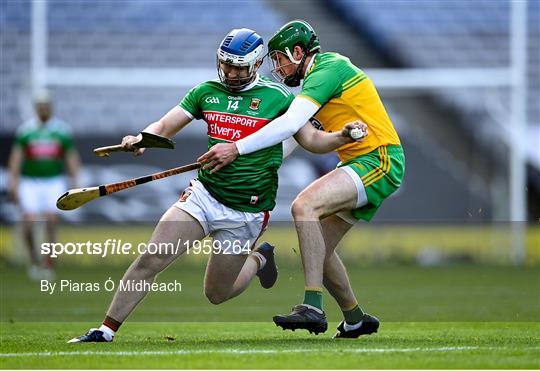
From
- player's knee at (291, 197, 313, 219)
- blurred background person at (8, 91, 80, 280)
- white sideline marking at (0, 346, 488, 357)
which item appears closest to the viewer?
white sideline marking at (0, 346, 488, 357)

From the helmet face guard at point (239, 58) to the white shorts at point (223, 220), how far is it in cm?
66

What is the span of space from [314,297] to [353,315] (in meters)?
0.66

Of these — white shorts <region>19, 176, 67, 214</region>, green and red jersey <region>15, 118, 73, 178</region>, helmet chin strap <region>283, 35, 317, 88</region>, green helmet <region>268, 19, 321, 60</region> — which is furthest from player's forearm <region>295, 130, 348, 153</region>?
white shorts <region>19, 176, 67, 214</region>

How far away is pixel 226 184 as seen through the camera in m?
7.24

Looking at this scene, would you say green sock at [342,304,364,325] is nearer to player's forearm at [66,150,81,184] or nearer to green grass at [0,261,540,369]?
green grass at [0,261,540,369]

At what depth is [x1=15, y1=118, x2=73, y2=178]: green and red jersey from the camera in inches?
595

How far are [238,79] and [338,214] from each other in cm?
100

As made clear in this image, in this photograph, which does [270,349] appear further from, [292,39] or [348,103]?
[292,39]

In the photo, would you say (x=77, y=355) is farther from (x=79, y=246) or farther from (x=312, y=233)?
(x=79, y=246)

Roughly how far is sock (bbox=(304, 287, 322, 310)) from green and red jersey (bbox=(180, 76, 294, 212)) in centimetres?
73

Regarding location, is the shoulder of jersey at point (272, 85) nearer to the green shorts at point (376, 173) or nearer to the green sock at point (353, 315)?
Answer: the green shorts at point (376, 173)

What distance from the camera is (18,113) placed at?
67.5 ft

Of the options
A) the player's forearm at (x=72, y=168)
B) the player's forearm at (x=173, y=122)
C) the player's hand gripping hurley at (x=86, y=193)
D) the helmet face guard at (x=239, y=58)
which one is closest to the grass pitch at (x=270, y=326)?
the player's hand gripping hurley at (x=86, y=193)

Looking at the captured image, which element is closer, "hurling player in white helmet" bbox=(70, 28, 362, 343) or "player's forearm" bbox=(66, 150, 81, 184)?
"hurling player in white helmet" bbox=(70, 28, 362, 343)
